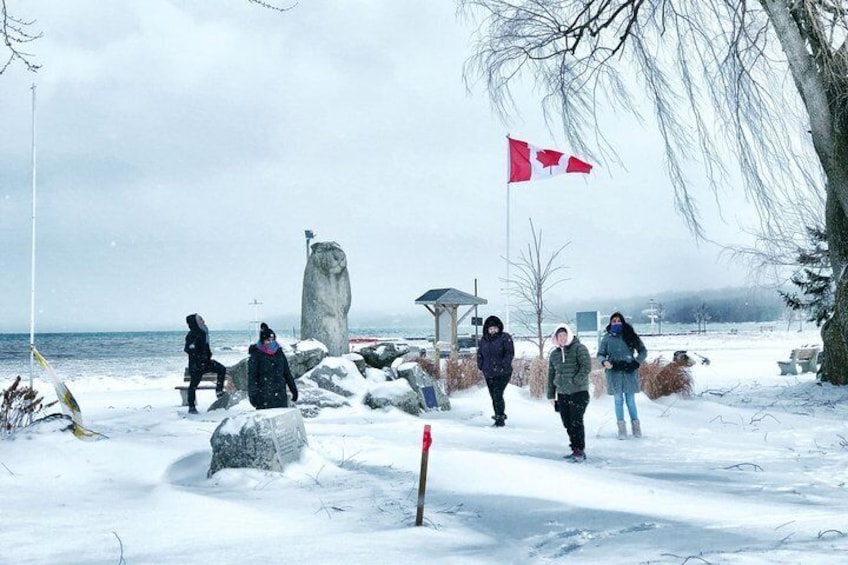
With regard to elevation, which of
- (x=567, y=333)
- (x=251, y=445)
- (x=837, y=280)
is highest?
(x=837, y=280)

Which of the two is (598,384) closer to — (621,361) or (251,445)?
(621,361)

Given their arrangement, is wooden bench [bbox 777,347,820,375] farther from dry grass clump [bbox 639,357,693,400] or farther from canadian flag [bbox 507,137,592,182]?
canadian flag [bbox 507,137,592,182]

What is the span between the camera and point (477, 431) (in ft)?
33.1

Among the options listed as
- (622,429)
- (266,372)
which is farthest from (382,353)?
(622,429)

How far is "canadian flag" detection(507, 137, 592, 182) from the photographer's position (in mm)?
16797

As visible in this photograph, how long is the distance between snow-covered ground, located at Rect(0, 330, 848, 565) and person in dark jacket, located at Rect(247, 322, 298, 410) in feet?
2.29

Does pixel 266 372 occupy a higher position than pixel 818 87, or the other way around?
pixel 818 87

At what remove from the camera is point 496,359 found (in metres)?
10.7

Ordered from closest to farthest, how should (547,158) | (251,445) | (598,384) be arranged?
(251,445) < (598,384) < (547,158)

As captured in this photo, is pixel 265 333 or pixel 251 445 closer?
pixel 251 445

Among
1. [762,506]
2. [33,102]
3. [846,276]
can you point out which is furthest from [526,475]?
[33,102]

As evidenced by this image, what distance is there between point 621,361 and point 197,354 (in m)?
6.96

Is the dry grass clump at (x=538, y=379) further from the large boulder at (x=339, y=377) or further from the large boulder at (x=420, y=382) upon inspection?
the large boulder at (x=339, y=377)

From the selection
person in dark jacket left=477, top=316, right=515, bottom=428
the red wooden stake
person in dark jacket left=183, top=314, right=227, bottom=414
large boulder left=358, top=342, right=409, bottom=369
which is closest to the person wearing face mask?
person in dark jacket left=477, top=316, right=515, bottom=428
